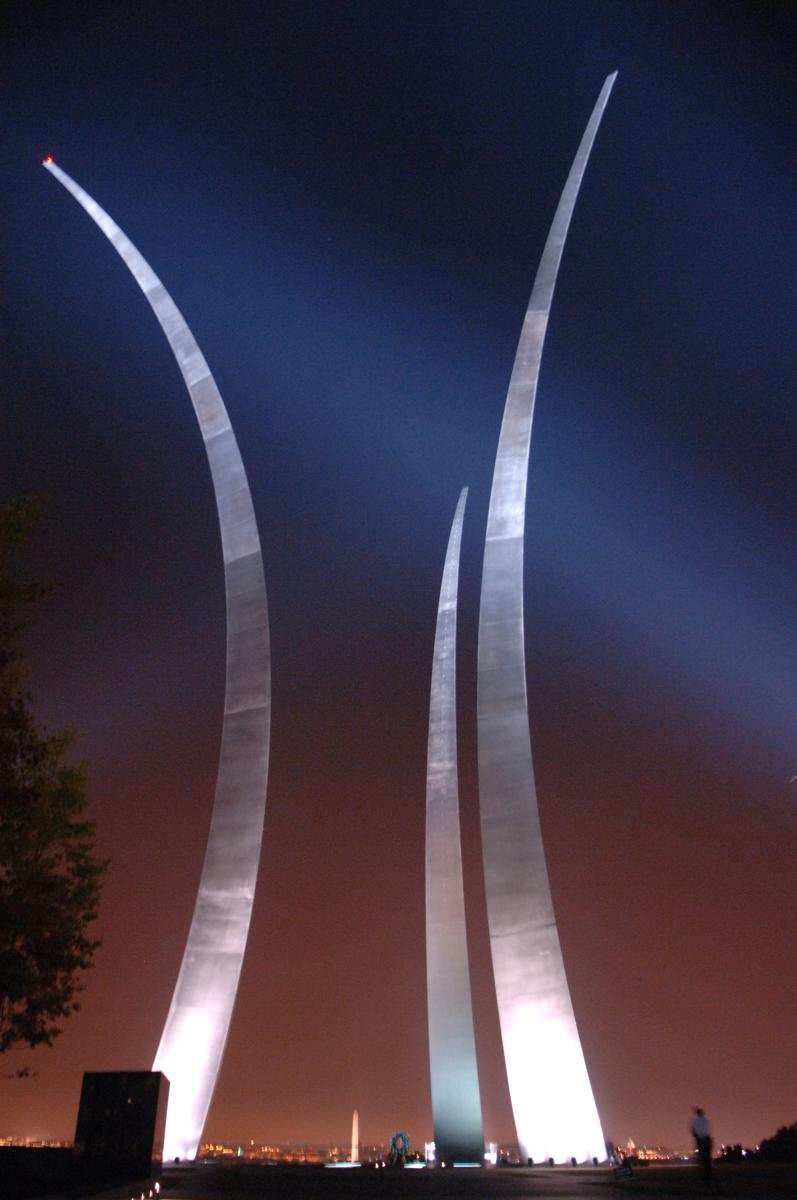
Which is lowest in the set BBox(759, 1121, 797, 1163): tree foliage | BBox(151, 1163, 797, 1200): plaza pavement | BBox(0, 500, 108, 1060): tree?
BBox(151, 1163, 797, 1200): plaza pavement

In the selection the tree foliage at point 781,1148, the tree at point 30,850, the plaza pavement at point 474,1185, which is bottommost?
the plaza pavement at point 474,1185

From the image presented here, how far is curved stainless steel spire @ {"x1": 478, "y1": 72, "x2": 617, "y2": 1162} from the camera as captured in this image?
50.6 feet

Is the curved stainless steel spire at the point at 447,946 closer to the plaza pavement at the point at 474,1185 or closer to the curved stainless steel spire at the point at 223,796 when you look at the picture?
the curved stainless steel spire at the point at 223,796

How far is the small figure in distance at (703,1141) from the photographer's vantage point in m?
10.2

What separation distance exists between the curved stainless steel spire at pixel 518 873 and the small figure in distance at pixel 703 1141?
13.1 feet

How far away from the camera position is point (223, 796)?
19.7 meters

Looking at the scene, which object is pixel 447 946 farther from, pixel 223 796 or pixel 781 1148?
pixel 781 1148

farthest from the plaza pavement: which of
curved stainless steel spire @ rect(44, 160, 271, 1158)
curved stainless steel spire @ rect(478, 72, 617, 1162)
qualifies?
curved stainless steel spire @ rect(44, 160, 271, 1158)

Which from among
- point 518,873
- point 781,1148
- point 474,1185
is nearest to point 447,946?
point 518,873

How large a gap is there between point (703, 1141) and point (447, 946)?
11988 millimetres

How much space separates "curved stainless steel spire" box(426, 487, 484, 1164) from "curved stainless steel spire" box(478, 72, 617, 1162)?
17.5ft

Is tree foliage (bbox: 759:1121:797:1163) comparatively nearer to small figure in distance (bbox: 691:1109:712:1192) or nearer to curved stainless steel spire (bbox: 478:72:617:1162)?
curved stainless steel spire (bbox: 478:72:617:1162)

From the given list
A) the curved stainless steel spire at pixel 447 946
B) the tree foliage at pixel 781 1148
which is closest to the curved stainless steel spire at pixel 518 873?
the tree foliage at pixel 781 1148

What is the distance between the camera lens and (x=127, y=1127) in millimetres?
10523
